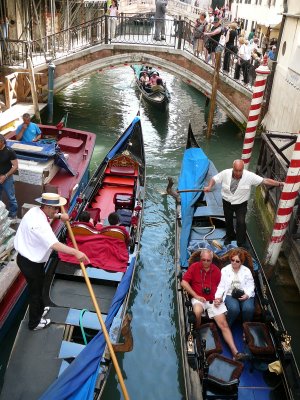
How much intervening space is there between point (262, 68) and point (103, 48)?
499 cm

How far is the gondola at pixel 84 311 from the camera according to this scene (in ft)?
8.13

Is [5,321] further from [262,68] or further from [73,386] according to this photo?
[262,68]

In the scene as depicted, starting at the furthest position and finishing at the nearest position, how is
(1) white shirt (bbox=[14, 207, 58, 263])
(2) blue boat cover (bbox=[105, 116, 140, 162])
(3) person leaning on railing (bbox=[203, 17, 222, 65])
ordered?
(3) person leaning on railing (bbox=[203, 17, 222, 65]) < (2) blue boat cover (bbox=[105, 116, 140, 162]) < (1) white shirt (bbox=[14, 207, 58, 263])

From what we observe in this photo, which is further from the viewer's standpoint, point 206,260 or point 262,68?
point 262,68

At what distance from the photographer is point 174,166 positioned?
8.25 metres

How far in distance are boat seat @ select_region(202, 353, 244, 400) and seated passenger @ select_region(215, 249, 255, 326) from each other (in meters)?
0.53

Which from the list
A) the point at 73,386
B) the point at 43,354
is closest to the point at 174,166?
the point at 43,354

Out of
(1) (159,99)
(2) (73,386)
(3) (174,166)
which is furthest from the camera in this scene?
(1) (159,99)

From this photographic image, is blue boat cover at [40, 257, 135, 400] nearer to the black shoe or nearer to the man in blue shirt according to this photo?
the black shoe

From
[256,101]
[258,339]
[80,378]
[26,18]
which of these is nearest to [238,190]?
[258,339]

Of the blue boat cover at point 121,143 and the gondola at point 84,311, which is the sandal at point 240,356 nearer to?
the gondola at point 84,311

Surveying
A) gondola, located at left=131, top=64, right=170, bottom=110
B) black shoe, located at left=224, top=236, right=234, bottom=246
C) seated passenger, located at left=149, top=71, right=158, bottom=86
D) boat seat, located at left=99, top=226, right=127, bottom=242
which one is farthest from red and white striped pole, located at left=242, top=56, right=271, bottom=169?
seated passenger, located at left=149, top=71, right=158, bottom=86

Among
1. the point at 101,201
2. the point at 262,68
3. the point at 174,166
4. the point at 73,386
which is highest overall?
the point at 262,68

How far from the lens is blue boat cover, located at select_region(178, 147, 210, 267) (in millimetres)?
4438
